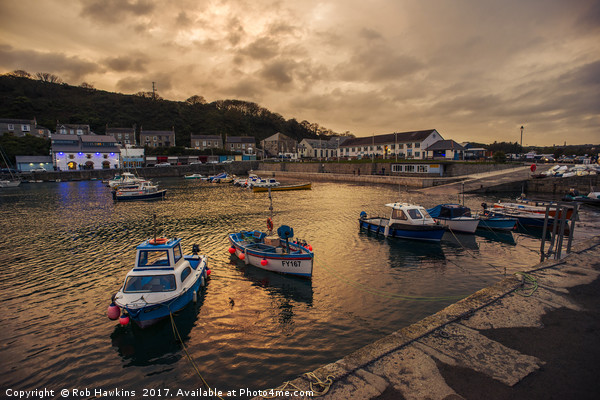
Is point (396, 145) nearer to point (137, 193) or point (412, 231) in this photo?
point (137, 193)

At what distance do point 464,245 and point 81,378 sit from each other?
80.4 feet

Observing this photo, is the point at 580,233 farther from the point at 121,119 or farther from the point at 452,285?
the point at 121,119

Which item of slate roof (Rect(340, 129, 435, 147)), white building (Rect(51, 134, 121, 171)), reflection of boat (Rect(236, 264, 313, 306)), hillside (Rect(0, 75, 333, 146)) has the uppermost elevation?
hillside (Rect(0, 75, 333, 146))

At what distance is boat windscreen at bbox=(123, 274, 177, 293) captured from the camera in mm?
12195

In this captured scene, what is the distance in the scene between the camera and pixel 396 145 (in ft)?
316

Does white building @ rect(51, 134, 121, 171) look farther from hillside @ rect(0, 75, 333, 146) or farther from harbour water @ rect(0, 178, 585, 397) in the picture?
harbour water @ rect(0, 178, 585, 397)

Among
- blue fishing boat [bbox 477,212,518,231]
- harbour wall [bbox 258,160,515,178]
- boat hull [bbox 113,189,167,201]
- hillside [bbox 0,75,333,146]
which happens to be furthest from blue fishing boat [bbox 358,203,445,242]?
hillside [bbox 0,75,333,146]

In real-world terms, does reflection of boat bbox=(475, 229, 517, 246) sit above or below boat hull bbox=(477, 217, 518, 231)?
below

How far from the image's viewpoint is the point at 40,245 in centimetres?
2367

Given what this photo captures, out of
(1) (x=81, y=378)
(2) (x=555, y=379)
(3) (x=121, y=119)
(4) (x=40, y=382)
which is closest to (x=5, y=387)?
(4) (x=40, y=382)

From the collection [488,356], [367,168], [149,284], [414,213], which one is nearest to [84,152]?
[367,168]

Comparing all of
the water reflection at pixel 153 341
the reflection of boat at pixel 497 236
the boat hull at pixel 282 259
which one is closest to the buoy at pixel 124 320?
the water reflection at pixel 153 341

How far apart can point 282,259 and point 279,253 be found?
1.90 ft

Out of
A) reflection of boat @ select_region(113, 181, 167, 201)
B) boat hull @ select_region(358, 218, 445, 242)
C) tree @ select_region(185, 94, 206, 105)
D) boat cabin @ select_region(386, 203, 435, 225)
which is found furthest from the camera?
tree @ select_region(185, 94, 206, 105)
